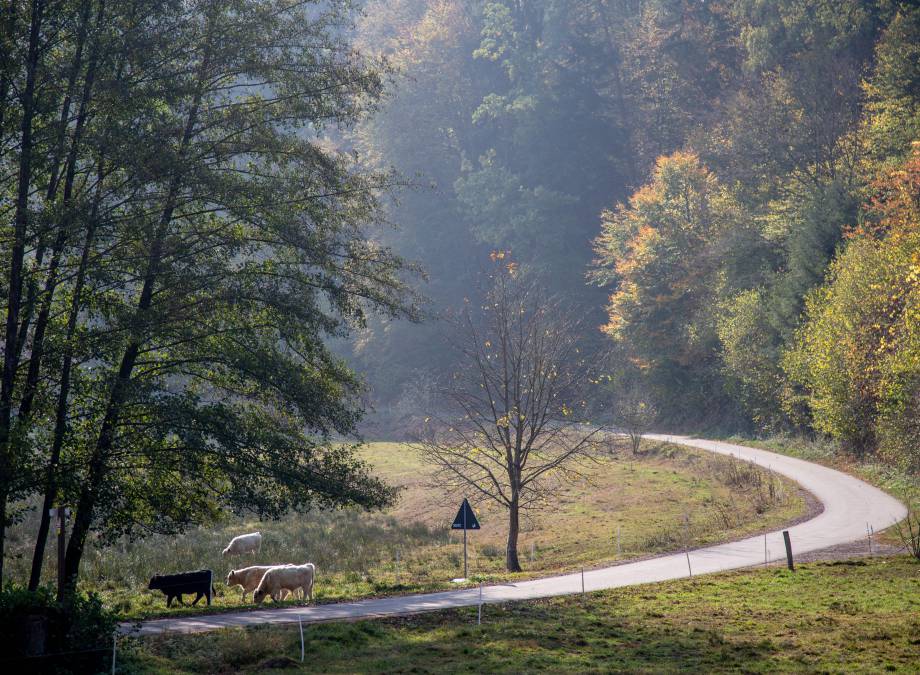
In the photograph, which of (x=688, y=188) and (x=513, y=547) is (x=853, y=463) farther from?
(x=688, y=188)

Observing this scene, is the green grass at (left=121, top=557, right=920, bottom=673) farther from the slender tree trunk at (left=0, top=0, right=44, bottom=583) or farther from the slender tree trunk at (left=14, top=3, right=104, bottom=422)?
the slender tree trunk at (left=0, top=0, right=44, bottom=583)

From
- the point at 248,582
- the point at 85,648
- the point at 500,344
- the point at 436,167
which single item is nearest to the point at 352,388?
the point at 248,582

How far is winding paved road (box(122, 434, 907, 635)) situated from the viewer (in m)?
18.2

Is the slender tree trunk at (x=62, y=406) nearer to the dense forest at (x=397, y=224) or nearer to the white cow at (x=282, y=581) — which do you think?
the dense forest at (x=397, y=224)

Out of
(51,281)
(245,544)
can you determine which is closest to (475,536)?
(245,544)

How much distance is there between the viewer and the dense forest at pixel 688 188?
4197cm

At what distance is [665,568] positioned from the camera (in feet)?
82.1

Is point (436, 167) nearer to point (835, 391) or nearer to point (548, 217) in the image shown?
point (548, 217)

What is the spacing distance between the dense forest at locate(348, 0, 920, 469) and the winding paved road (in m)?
3.64

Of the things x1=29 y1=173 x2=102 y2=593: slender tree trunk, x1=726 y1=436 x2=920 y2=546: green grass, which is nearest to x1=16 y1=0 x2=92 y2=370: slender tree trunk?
x1=29 y1=173 x2=102 y2=593: slender tree trunk

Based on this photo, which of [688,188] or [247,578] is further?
[688,188]

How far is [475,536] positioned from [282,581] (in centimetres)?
1843

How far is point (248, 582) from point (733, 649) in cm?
1237

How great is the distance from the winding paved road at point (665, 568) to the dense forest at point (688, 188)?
364 centimetres
